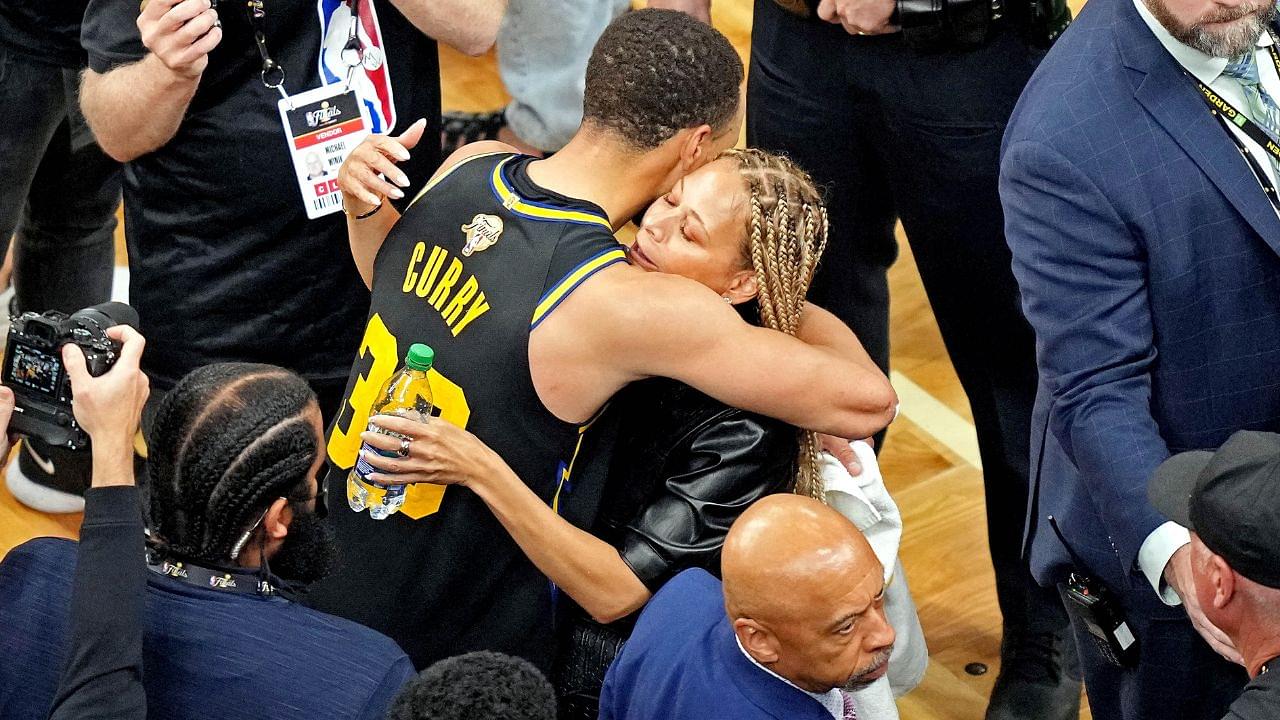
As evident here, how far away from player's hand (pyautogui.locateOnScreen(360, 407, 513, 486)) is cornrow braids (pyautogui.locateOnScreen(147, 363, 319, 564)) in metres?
0.14

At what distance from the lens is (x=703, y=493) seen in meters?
2.25

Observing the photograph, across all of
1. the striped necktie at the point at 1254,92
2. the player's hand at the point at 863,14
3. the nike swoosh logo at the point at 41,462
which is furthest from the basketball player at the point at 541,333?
the nike swoosh logo at the point at 41,462

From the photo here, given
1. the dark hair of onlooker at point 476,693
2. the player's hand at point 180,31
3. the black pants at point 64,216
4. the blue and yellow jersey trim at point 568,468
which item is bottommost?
the black pants at point 64,216

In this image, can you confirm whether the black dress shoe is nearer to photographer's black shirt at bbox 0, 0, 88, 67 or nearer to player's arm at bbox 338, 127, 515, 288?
player's arm at bbox 338, 127, 515, 288

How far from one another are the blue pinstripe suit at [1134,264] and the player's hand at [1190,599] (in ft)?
0.19

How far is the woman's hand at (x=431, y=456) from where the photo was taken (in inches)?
83.4

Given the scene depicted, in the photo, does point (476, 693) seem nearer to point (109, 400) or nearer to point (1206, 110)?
point (109, 400)

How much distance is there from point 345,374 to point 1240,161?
1786 mm

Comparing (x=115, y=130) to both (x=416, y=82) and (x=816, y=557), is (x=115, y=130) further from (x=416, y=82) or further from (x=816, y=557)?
(x=816, y=557)

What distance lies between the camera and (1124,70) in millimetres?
2197

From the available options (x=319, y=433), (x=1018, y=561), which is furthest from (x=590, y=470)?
(x=1018, y=561)

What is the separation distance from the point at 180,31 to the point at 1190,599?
187 cm

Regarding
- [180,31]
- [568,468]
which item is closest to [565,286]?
[568,468]

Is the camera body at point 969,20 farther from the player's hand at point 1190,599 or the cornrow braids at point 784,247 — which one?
the player's hand at point 1190,599
